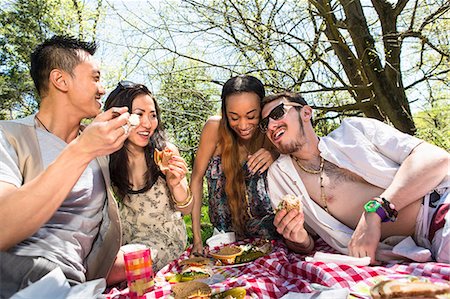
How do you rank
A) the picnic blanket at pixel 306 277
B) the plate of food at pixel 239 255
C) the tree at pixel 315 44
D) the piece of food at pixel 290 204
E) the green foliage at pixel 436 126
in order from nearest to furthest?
1. the picnic blanket at pixel 306 277
2. the piece of food at pixel 290 204
3. the plate of food at pixel 239 255
4. the tree at pixel 315 44
5. the green foliage at pixel 436 126

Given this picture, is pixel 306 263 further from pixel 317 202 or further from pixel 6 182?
pixel 6 182

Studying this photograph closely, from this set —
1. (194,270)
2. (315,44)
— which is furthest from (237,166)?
(315,44)

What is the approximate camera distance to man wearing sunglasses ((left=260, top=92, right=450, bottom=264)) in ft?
8.29

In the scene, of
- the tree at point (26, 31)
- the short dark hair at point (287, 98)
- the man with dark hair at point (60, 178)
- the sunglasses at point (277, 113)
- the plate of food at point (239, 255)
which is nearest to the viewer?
the man with dark hair at point (60, 178)

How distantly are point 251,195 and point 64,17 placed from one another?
14.7 metres

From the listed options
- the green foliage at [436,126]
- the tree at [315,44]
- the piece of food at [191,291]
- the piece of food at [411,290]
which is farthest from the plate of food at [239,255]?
the green foliage at [436,126]

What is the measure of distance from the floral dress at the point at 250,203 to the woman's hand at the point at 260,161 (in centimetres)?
12

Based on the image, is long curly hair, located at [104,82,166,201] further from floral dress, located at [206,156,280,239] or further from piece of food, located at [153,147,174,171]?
floral dress, located at [206,156,280,239]

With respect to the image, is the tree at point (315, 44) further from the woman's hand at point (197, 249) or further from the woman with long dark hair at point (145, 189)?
the woman's hand at point (197, 249)

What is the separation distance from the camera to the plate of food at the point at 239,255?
9.38 feet

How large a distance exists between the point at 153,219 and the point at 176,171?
22.5 inches

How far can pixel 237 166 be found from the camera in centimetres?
372

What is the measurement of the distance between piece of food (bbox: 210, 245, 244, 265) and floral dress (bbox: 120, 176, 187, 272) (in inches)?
20.2

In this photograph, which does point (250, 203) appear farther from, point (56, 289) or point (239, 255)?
point (56, 289)
